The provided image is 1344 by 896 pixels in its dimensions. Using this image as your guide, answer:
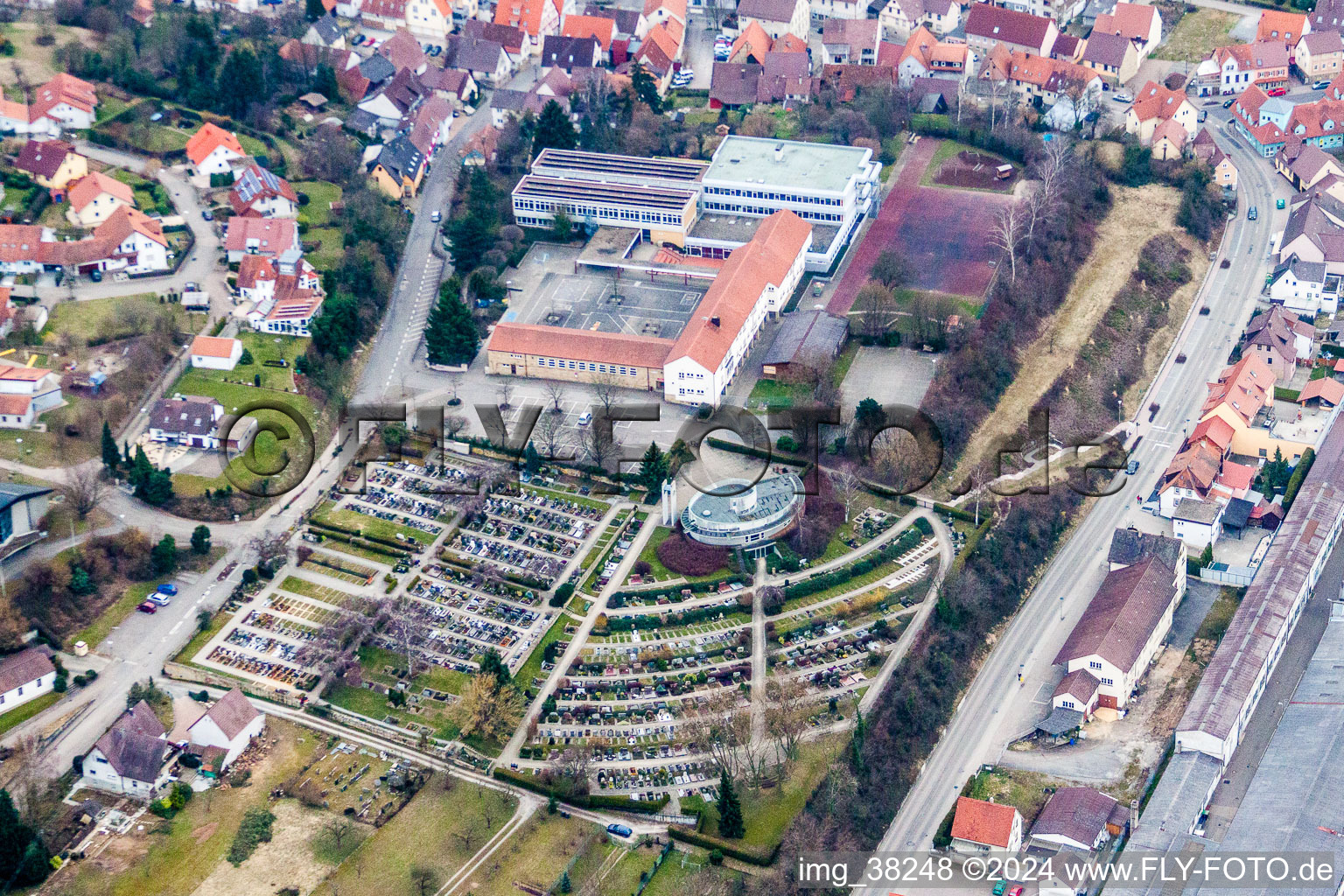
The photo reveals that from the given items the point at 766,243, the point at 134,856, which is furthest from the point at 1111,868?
the point at 766,243

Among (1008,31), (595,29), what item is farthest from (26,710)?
(1008,31)

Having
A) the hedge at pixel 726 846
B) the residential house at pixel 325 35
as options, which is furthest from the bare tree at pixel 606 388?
the residential house at pixel 325 35

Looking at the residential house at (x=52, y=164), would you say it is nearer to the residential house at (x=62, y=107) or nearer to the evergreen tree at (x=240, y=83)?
the residential house at (x=62, y=107)

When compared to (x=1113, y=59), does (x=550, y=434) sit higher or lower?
lower

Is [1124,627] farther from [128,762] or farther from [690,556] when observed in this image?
[128,762]

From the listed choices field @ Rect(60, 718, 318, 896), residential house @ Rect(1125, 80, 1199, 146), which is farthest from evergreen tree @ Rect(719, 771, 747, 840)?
residential house @ Rect(1125, 80, 1199, 146)

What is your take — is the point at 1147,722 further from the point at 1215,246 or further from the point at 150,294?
the point at 150,294

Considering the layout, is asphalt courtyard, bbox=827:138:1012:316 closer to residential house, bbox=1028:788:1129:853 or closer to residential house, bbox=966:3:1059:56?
residential house, bbox=966:3:1059:56
